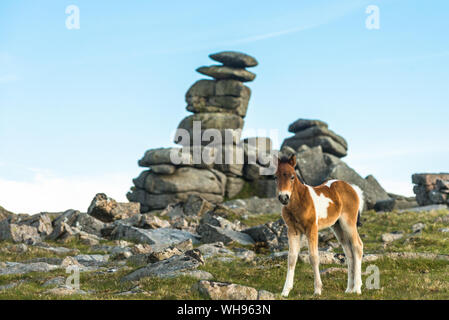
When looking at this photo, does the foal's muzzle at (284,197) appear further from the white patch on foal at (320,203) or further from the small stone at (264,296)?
the small stone at (264,296)

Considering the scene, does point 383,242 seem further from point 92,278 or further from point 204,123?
point 204,123

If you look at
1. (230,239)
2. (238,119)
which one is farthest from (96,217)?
(238,119)

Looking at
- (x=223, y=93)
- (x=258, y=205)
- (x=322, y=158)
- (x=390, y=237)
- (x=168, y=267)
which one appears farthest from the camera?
(x=223, y=93)

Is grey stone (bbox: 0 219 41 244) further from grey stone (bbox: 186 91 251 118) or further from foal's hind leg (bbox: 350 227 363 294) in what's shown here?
grey stone (bbox: 186 91 251 118)

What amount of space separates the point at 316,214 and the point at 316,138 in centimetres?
5984

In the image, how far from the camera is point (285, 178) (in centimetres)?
1230

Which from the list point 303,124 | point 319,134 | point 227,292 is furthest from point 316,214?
point 303,124

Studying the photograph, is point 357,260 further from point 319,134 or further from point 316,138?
point 319,134

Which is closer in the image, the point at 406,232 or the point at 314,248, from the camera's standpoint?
the point at 314,248

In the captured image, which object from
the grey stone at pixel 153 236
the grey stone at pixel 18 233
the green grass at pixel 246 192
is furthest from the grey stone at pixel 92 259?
the green grass at pixel 246 192

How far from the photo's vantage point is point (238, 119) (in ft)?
230

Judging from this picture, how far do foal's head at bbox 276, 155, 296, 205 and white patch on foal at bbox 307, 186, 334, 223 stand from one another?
38.4 inches

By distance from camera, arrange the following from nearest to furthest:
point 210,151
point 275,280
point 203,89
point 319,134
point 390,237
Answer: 1. point 275,280
2. point 390,237
3. point 210,151
4. point 319,134
5. point 203,89
